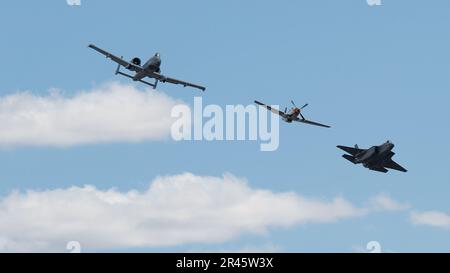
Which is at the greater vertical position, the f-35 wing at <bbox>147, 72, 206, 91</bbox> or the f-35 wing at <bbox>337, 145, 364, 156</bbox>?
the f-35 wing at <bbox>147, 72, 206, 91</bbox>

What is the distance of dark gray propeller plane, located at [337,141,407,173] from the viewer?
602 feet

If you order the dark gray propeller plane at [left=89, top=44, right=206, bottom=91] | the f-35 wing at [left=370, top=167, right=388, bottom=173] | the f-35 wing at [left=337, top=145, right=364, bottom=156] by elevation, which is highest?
the dark gray propeller plane at [left=89, top=44, right=206, bottom=91]

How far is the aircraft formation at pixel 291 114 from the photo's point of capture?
18124cm

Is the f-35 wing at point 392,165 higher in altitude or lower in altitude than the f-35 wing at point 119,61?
lower

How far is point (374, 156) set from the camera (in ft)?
613

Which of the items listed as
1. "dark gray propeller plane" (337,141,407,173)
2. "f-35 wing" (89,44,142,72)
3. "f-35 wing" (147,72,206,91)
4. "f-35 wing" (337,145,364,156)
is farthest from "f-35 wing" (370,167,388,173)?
"f-35 wing" (89,44,142,72)

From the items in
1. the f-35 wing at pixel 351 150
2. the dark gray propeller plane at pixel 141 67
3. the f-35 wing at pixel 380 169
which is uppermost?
the dark gray propeller plane at pixel 141 67

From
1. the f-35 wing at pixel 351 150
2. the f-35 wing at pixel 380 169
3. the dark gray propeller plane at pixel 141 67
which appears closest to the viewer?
the dark gray propeller plane at pixel 141 67

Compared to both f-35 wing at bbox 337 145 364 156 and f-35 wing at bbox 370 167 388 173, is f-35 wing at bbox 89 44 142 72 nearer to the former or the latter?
f-35 wing at bbox 337 145 364 156

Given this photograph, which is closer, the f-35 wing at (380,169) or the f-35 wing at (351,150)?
the f-35 wing at (351,150)

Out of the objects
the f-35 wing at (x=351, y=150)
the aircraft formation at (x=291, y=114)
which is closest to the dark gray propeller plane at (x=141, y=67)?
the aircraft formation at (x=291, y=114)

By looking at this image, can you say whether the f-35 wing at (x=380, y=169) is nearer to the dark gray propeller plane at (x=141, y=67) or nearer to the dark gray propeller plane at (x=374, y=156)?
the dark gray propeller plane at (x=374, y=156)
